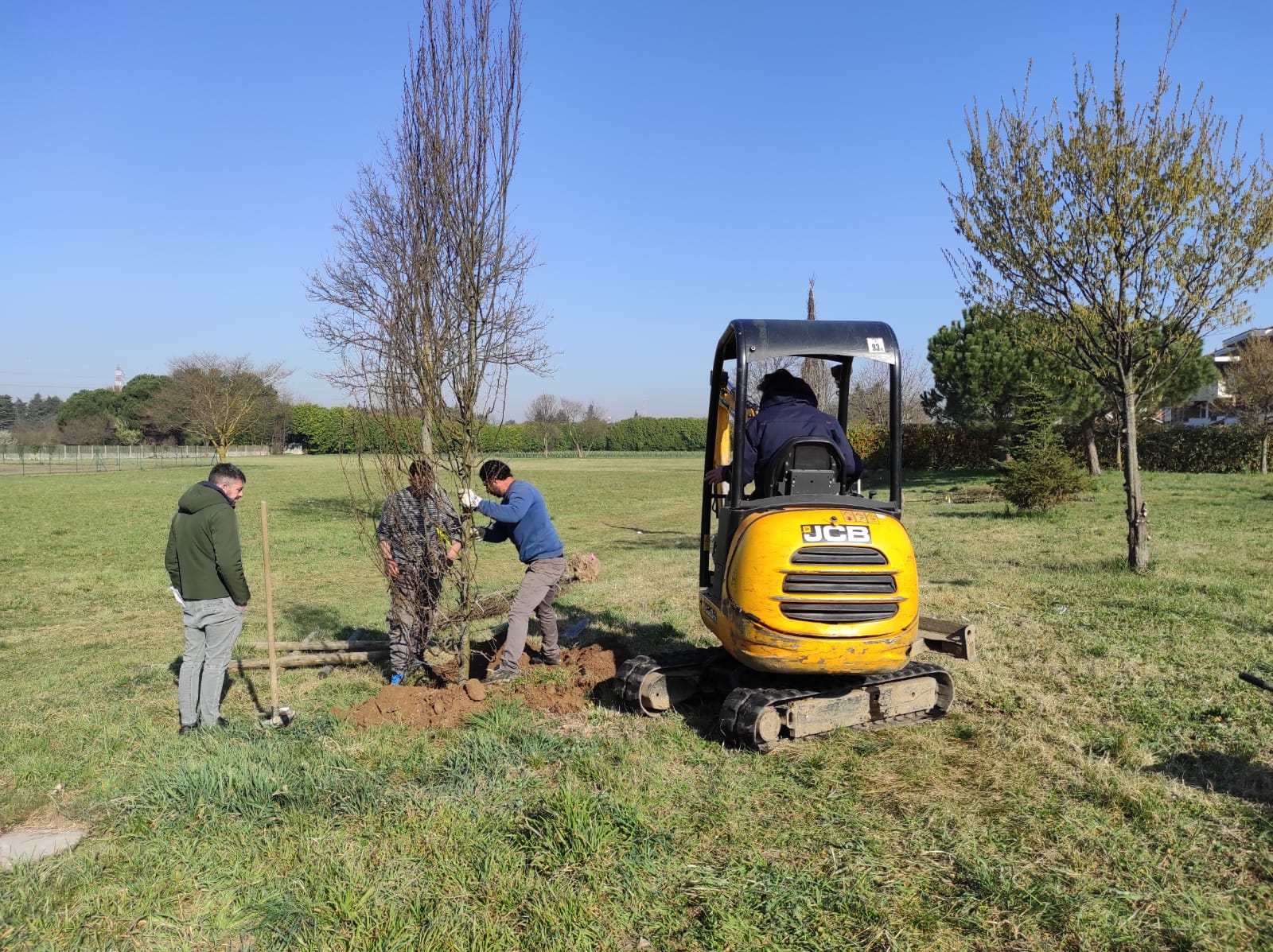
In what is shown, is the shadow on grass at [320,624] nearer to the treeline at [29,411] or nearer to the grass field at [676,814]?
the grass field at [676,814]

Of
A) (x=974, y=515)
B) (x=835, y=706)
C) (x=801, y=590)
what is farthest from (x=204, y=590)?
(x=974, y=515)

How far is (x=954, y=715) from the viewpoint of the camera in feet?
19.8

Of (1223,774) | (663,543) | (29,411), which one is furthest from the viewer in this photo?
(29,411)

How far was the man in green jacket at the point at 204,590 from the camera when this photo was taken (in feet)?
19.7

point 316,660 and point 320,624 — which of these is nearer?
point 316,660

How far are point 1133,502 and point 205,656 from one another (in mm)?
10309

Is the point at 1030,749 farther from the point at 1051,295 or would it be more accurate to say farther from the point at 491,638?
the point at 1051,295

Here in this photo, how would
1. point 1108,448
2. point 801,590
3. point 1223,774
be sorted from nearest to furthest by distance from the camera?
point 1223,774 < point 801,590 < point 1108,448

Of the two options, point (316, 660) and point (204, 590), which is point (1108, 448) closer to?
point (316, 660)

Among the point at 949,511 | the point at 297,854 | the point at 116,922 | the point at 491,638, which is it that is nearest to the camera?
the point at 116,922

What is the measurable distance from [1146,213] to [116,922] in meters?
11.1

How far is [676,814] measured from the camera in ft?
14.6

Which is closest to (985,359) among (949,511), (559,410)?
(949,511)

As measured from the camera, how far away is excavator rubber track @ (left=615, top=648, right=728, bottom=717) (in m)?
5.92
